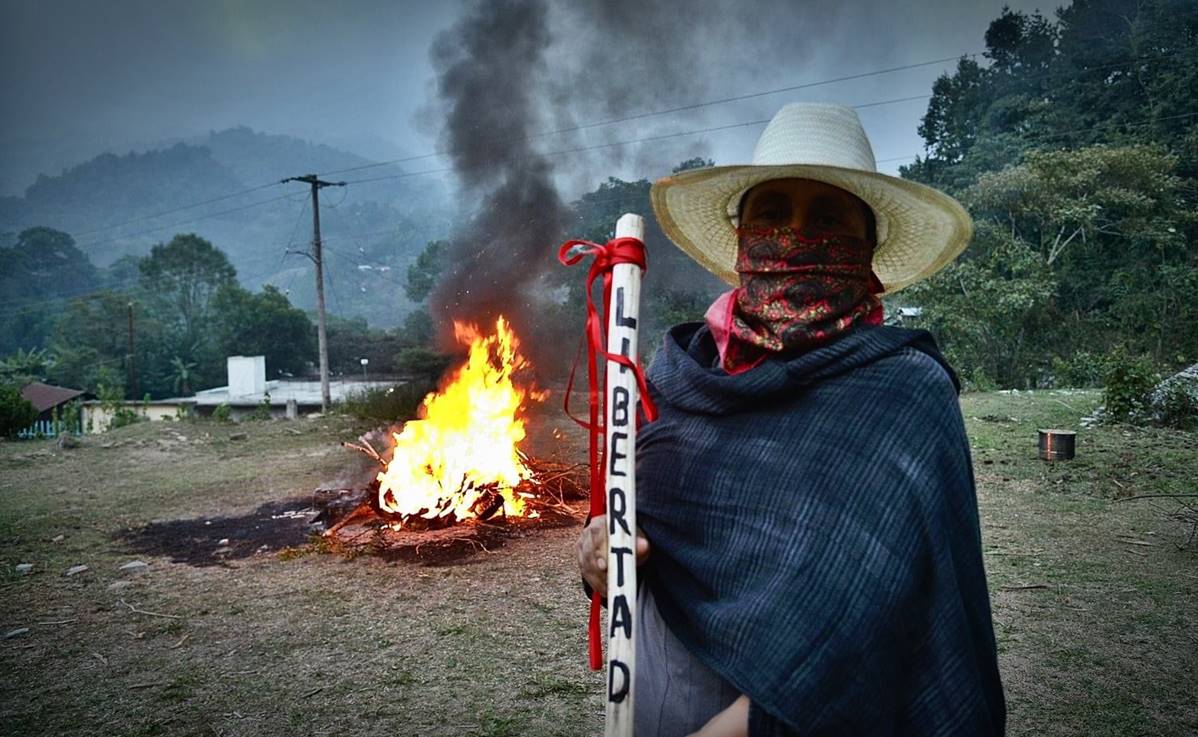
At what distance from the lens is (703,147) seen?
25.9 metres

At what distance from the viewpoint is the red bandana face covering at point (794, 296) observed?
177 centimetres

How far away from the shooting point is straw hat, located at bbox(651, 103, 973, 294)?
1885mm

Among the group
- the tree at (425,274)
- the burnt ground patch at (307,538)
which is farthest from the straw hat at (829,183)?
the tree at (425,274)

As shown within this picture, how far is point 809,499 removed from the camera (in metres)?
1.56

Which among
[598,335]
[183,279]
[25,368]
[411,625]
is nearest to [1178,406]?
[411,625]

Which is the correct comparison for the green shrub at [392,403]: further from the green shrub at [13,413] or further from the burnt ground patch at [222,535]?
the burnt ground patch at [222,535]

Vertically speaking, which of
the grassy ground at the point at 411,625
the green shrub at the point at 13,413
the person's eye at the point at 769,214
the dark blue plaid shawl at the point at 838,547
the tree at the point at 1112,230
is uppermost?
the tree at the point at 1112,230

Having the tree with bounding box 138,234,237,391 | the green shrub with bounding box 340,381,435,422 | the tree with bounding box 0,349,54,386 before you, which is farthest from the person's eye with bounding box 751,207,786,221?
the tree with bounding box 138,234,237,391

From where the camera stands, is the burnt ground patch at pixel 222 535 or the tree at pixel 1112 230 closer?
the burnt ground patch at pixel 222 535

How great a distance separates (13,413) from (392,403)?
779 centimetres

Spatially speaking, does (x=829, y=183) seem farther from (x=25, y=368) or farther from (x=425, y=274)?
(x=25, y=368)

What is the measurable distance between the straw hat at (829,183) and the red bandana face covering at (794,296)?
0.18m

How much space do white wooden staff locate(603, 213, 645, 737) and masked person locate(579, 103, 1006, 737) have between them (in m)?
0.13

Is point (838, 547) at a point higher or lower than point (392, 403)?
higher
